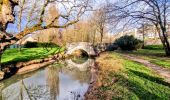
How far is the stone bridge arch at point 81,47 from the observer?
47.8 meters

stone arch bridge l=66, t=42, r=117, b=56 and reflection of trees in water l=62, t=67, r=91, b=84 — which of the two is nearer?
reflection of trees in water l=62, t=67, r=91, b=84

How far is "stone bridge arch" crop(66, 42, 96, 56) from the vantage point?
157 ft

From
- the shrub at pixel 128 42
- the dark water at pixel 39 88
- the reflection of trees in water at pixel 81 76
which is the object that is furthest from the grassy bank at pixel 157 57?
the shrub at pixel 128 42

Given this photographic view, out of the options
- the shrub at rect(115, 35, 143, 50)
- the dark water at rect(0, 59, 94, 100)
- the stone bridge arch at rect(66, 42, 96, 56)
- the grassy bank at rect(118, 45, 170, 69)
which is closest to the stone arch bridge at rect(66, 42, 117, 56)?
the stone bridge arch at rect(66, 42, 96, 56)

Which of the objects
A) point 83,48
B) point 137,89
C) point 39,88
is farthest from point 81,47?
point 137,89

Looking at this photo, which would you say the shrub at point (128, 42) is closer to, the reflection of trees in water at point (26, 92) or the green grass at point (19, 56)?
the green grass at point (19, 56)

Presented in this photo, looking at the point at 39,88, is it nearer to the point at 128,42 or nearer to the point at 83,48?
the point at 83,48

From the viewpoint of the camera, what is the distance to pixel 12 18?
18.1 metres

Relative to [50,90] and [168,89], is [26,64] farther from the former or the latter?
[168,89]

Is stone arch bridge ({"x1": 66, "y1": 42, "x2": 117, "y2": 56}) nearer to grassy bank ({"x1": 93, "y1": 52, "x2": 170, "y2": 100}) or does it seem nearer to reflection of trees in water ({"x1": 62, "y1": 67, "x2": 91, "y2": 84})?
reflection of trees in water ({"x1": 62, "y1": 67, "x2": 91, "y2": 84})

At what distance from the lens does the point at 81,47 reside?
4894cm

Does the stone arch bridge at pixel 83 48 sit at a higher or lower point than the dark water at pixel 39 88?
higher

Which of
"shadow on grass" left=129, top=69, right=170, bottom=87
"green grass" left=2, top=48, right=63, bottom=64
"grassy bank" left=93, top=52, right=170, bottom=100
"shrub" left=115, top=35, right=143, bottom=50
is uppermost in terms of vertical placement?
"shrub" left=115, top=35, right=143, bottom=50

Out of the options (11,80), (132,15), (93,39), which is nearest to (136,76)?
(11,80)
